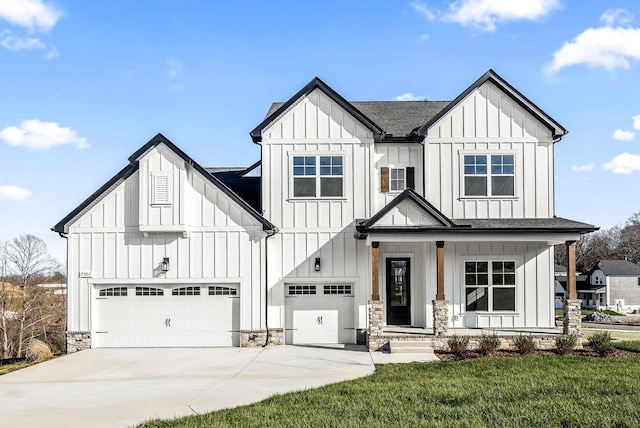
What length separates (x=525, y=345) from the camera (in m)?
15.3

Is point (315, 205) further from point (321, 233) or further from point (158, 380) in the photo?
point (158, 380)

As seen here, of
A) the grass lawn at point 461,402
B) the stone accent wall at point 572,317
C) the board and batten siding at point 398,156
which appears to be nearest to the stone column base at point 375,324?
the grass lawn at point 461,402

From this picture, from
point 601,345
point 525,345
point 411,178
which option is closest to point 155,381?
point 525,345

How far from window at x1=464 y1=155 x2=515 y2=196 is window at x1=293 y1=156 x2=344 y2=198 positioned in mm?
3936

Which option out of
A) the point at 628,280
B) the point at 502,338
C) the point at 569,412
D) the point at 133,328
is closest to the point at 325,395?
the point at 569,412

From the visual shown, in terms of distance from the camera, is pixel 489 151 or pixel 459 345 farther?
pixel 489 151

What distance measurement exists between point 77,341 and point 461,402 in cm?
1257

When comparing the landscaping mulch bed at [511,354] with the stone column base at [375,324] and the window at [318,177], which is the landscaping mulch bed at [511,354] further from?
the window at [318,177]

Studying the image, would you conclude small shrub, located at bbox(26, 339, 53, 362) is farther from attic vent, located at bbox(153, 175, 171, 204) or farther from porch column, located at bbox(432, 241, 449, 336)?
porch column, located at bbox(432, 241, 449, 336)

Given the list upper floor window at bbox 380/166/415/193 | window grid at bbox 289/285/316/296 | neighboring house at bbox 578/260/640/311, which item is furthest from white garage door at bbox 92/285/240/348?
neighboring house at bbox 578/260/640/311

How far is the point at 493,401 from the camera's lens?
29.7 ft

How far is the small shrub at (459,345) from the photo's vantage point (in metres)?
14.8

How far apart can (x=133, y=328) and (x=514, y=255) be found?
11716 mm

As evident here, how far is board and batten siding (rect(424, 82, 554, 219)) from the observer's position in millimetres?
18359
